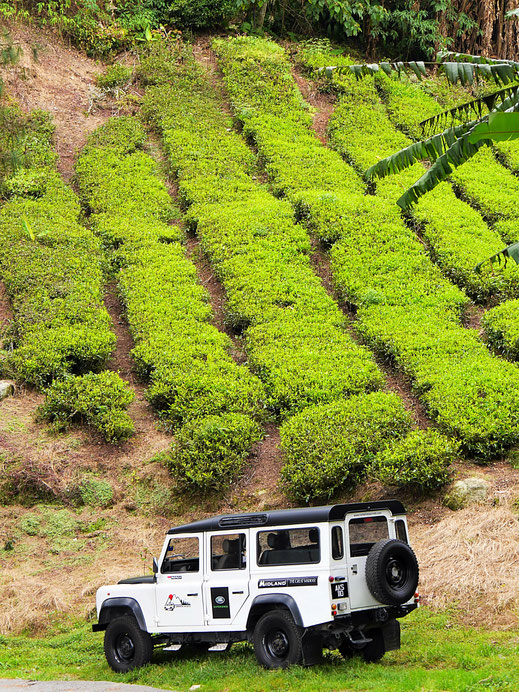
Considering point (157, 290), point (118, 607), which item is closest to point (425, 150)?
point (118, 607)

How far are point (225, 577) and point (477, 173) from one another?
19566 millimetres

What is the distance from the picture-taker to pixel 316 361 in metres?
16.5

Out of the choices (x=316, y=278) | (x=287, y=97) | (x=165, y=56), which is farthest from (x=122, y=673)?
(x=165, y=56)

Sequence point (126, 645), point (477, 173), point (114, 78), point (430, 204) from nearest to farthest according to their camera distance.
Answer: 1. point (126, 645)
2. point (430, 204)
3. point (477, 173)
4. point (114, 78)

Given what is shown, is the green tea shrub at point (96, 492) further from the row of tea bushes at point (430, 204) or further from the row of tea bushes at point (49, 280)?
the row of tea bushes at point (430, 204)

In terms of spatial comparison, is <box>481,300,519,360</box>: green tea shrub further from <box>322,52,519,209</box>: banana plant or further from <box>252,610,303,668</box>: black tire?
<box>252,610,303,668</box>: black tire

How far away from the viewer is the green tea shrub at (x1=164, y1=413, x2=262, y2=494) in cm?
1418

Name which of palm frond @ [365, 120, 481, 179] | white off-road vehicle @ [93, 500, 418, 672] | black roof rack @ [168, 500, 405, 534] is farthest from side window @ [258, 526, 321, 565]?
palm frond @ [365, 120, 481, 179]

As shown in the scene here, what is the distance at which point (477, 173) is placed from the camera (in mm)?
25234

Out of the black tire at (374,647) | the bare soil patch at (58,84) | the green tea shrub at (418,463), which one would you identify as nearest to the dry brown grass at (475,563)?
the green tea shrub at (418,463)

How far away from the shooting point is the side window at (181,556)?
9.60 meters

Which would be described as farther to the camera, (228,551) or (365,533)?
(228,551)

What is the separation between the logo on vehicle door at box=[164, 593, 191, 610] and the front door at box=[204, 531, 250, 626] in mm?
346

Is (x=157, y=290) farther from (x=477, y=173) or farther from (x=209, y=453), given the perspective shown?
(x=477, y=173)
